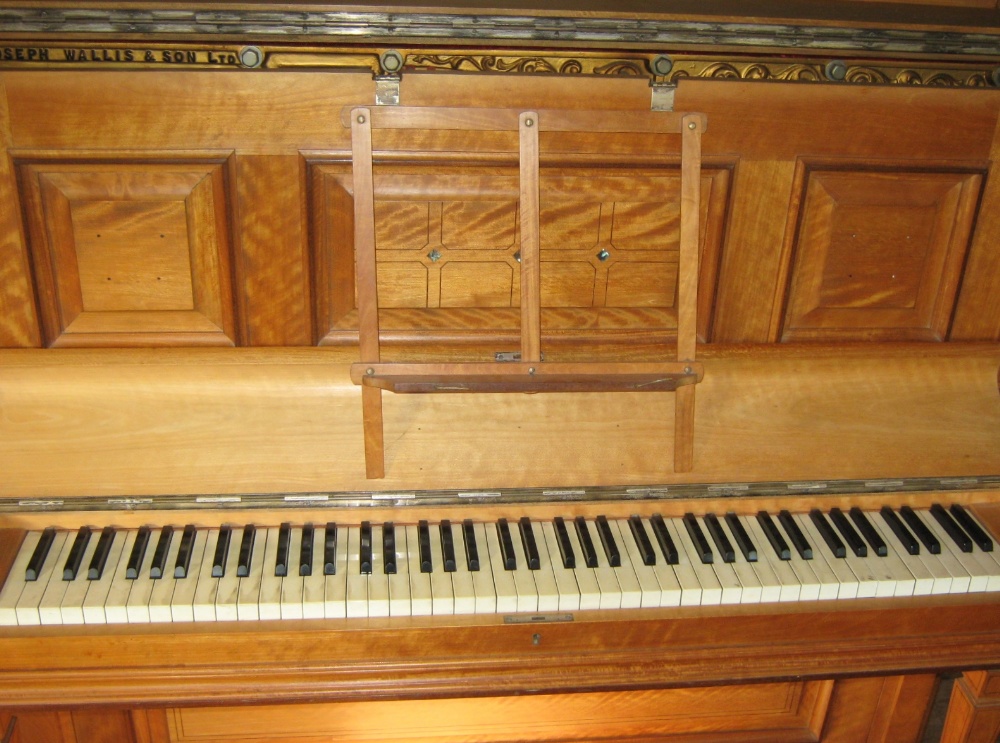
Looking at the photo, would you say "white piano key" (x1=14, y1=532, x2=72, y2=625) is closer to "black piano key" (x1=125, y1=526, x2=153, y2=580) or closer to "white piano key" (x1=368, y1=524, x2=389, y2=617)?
"black piano key" (x1=125, y1=526, x2=153, y2=580)

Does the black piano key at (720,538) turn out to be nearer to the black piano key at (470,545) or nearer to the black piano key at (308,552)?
the black piano key at (470,545)

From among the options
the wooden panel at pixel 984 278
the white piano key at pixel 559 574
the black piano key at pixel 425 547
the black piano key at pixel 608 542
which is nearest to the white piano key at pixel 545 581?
the white piano key at pixel 559 574

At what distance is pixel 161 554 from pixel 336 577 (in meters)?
0.38

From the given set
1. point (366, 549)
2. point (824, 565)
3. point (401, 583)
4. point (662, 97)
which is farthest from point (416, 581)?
point (662, 97)

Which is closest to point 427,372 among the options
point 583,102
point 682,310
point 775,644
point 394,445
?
point 394,445

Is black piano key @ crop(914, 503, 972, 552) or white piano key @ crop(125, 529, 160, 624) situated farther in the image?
black piano key @ crop(914, 503, 972, 552)

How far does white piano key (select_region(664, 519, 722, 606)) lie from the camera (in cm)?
191

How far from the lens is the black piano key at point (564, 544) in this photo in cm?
193

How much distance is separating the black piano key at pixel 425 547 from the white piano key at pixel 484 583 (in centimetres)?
10

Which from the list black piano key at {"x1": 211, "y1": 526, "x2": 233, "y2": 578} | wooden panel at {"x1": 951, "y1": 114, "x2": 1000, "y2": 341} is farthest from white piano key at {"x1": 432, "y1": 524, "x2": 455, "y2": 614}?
wooden panel at {"x1": 951, "y1": 114, "x2": 1000, "y2": 341}

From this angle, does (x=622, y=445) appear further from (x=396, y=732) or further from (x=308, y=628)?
Answer: (x=396, y=732)

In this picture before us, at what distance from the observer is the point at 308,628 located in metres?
1.82

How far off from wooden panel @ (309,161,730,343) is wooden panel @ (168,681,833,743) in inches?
40.7

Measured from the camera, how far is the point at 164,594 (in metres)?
1.82
